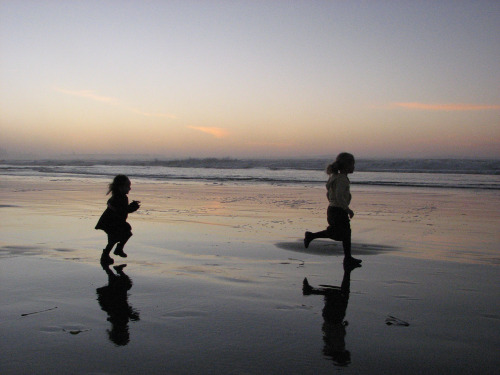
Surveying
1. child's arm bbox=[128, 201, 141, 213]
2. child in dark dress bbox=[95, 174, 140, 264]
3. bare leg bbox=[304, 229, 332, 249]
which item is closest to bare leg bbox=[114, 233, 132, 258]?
child in dark dress bbox=[95, 174, 140, 264]

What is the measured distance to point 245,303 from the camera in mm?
4289

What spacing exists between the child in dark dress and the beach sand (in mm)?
275

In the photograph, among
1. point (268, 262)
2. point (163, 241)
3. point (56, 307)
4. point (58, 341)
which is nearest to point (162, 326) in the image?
point (58, 341)

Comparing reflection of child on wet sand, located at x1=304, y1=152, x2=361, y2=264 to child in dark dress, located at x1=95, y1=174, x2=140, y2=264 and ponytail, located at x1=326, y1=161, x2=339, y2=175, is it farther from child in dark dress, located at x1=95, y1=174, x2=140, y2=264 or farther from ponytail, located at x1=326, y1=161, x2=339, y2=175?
child in dark dress, located at x1=95, y1=174, x2=140, y2=264

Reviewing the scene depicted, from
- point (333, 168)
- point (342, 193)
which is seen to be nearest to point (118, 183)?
point (333, 168)

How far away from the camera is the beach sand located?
Result: 3.09 m

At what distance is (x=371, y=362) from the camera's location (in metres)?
3.07

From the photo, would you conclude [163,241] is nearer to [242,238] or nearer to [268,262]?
[242,238]

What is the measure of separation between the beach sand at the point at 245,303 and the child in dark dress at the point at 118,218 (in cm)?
28

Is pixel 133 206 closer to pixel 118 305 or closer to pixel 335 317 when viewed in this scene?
pixel 118 305

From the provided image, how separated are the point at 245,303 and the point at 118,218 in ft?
9.98

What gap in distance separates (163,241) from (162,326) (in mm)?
3985

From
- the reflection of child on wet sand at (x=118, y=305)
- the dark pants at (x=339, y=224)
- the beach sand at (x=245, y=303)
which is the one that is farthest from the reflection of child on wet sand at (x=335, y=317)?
the reflection of child on wet sand at (x=118, y=305)

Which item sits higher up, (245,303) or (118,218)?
(118,218)
